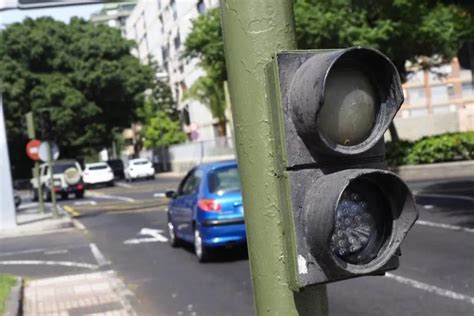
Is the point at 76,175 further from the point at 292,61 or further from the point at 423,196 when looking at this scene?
the point at 292,61

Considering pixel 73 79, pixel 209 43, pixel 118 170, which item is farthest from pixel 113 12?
pixel 118 170

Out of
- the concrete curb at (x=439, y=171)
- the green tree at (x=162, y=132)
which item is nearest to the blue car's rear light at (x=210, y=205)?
the concrete curb at (x=439, y=171)

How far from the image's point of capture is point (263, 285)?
2.10 m

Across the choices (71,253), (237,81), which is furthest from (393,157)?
(237,81)

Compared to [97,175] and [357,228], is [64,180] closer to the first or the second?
[97,175]

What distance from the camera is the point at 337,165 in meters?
2.00

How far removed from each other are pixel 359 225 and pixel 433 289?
245 inches

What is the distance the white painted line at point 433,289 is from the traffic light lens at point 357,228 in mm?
5442

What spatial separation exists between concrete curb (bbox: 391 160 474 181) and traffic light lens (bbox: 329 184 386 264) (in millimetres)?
20089

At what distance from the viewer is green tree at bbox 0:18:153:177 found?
51469 millimetres

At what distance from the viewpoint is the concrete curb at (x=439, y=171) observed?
21594mm

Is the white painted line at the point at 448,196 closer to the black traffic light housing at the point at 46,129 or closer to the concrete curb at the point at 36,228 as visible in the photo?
the concrete curb at the point at 36,228

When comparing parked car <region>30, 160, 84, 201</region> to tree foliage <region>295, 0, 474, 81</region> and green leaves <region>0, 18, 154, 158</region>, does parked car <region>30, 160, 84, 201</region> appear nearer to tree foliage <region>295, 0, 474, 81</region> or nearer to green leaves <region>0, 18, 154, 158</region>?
green leaves <region>0, 18, 154, 158</region>

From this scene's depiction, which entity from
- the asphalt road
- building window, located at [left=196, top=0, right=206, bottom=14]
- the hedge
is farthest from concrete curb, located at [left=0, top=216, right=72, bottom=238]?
building window, located at [left=196, top=0, right=206, bottom=14]
